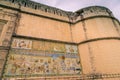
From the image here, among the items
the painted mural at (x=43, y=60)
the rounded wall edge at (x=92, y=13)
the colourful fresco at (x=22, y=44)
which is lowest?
the painted mural at (x=43, y=60)

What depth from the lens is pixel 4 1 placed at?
7117 mm

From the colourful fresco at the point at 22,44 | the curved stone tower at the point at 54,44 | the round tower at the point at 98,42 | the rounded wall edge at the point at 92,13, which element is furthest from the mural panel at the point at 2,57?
the rounded wall edge at the point at 92,13

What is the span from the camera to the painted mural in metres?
5.52

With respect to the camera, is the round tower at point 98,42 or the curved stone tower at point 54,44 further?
the round tower at point 98,42

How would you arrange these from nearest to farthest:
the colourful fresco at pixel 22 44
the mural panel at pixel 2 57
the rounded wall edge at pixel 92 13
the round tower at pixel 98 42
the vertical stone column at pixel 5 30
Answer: the mural panel at pixel 2 57
the vertical stone column at pixel 5 30
the colourful fresco at pixel 22 44
the round tower at pixel 98 42
the rounded wall edge at pixel 92 13

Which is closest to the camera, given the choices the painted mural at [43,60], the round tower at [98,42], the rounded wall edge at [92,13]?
the painted mural at [43,60]

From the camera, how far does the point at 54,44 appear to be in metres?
7.43

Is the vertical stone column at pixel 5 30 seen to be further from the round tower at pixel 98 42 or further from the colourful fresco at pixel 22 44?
the round tower at pixel 98 42

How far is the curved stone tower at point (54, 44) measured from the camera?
575 centimetres

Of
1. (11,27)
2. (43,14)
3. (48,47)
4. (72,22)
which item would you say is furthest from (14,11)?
(72,22)

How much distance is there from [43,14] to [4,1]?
120 inches

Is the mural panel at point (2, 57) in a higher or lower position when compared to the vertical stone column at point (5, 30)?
lower

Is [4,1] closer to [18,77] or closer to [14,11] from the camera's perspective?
[14,11]

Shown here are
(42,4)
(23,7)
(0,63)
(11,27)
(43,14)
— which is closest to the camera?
(0,63)
